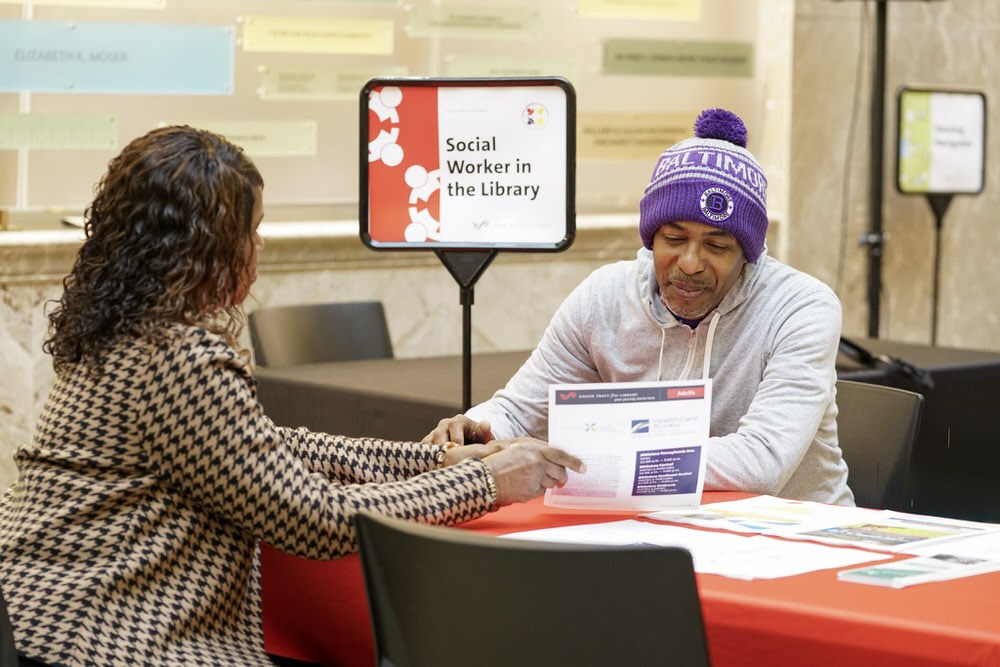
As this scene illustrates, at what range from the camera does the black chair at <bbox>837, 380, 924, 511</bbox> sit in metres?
2.71

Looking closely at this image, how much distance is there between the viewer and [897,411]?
2.73m

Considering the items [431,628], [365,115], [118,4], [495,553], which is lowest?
[431,628]

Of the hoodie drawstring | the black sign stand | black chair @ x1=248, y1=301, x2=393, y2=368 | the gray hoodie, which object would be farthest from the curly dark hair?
the black sign stand

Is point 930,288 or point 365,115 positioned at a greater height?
point 365,115

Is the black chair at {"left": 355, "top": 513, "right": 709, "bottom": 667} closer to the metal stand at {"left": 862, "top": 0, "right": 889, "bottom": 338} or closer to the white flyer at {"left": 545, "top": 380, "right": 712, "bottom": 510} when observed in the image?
the white flyer at {"left": 545, "top": 380, "right": 712, "bottom": 510}

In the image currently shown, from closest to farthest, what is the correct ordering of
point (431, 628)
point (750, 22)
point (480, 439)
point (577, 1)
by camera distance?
point (431, 628), point (480, 439), point (577, 1), point (750, 22)

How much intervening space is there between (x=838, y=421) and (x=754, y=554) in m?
1.03

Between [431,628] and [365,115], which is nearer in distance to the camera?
[431,628]

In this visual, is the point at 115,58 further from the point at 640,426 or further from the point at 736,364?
the point at 640,426

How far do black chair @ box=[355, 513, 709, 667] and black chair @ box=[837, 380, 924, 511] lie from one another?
4.30 ft

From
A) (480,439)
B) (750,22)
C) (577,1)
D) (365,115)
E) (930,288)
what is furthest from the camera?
(930,288)

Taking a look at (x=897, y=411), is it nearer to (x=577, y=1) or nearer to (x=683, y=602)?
(x=683, y=602)

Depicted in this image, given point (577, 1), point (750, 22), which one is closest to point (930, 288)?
point (750, 22)

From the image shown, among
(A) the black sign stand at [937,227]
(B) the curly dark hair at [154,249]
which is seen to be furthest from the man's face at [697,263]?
(A) the black sign stand at [937,227]
